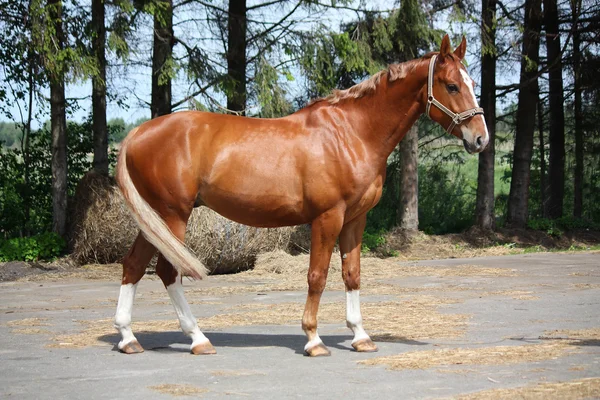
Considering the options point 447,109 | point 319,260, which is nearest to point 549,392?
point 319,260

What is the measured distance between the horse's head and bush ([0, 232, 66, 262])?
9.37 m

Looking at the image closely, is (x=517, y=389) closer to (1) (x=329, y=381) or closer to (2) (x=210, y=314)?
(1) (x=329, y=381)

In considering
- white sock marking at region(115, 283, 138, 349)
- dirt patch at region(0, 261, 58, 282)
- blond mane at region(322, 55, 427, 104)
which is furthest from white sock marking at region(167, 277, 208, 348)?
dirt patch at region(0, 261, 58, 282)

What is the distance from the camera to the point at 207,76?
14.3 metres

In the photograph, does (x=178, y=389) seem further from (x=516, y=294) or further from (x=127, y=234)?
(x=127, y=234)

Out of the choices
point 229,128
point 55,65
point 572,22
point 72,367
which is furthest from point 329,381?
point 572,22

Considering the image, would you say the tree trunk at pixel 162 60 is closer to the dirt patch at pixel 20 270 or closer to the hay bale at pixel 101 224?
the hay bale at pixel 101 224

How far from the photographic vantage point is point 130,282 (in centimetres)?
636

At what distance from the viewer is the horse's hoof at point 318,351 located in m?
5.96

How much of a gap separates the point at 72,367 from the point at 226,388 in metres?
1.34

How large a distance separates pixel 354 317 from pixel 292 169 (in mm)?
1320

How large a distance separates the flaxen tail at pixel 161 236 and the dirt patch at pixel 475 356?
1497mm

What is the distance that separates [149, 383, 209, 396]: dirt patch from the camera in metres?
4.75

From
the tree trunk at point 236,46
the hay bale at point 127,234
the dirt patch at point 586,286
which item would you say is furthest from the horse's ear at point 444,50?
the tree trunk at point 236,46
